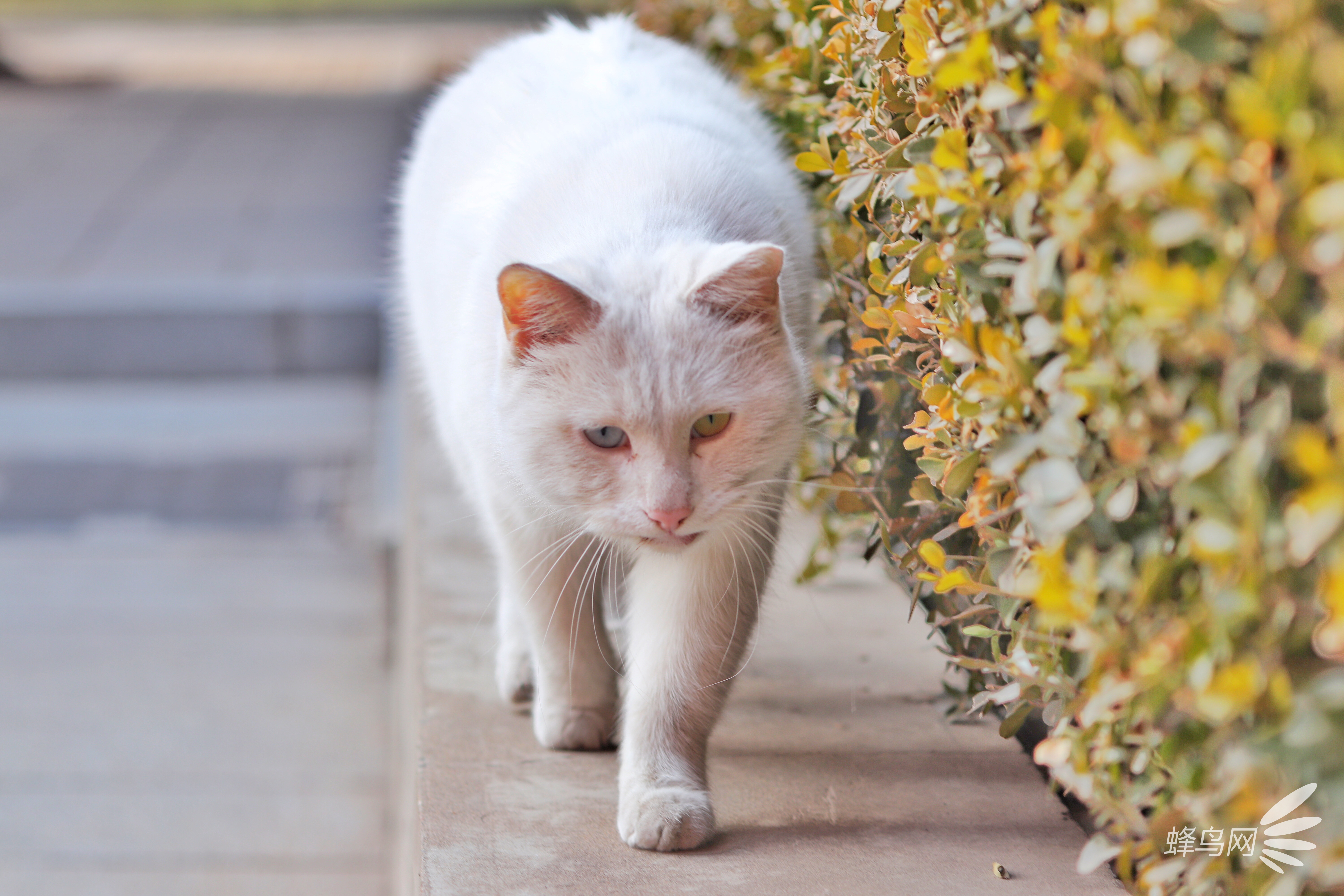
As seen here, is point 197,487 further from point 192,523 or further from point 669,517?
point 669,517

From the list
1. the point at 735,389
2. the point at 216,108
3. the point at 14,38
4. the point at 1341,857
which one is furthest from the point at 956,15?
the point at 14,38

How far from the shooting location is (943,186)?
4.39 ft

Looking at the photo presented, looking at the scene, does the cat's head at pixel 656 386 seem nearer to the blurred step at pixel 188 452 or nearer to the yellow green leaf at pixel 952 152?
the yellow green leaf at pixel 952 152

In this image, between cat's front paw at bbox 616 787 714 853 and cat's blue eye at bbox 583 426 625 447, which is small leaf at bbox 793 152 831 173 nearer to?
cat's blue eye at bbox 583 426 625 447

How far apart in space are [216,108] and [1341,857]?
11.1 metres

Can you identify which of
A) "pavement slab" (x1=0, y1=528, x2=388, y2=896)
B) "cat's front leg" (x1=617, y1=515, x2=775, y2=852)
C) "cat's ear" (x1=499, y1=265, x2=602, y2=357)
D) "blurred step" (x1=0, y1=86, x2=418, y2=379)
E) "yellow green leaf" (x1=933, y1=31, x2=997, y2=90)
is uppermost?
"yellow green leaf" (x1=933, y1=31, x2=997, y2=90)

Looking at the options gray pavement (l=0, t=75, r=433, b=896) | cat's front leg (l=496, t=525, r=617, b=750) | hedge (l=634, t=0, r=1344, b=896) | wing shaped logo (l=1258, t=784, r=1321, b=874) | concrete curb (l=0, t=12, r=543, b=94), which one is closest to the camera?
hedge (l=634, t=0, r=1344, b=896)

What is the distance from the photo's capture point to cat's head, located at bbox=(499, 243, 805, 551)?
162cm

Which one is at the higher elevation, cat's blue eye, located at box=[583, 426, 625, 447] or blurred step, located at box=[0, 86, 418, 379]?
cat's blue eye, located at box=[583, 426, 625, 447]

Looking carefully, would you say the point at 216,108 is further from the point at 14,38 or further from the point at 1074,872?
the point at 1074,872

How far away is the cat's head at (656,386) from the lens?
1618 millimetres

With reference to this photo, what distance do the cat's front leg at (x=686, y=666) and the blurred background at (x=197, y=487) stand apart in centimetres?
151

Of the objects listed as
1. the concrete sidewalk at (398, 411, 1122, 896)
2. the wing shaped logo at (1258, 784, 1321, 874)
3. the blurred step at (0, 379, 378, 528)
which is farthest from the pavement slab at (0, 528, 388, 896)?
the wing shaped logo at (1258, 784, 1321, 874)

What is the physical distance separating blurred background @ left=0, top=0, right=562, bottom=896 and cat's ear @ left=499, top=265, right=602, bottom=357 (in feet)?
6.16
